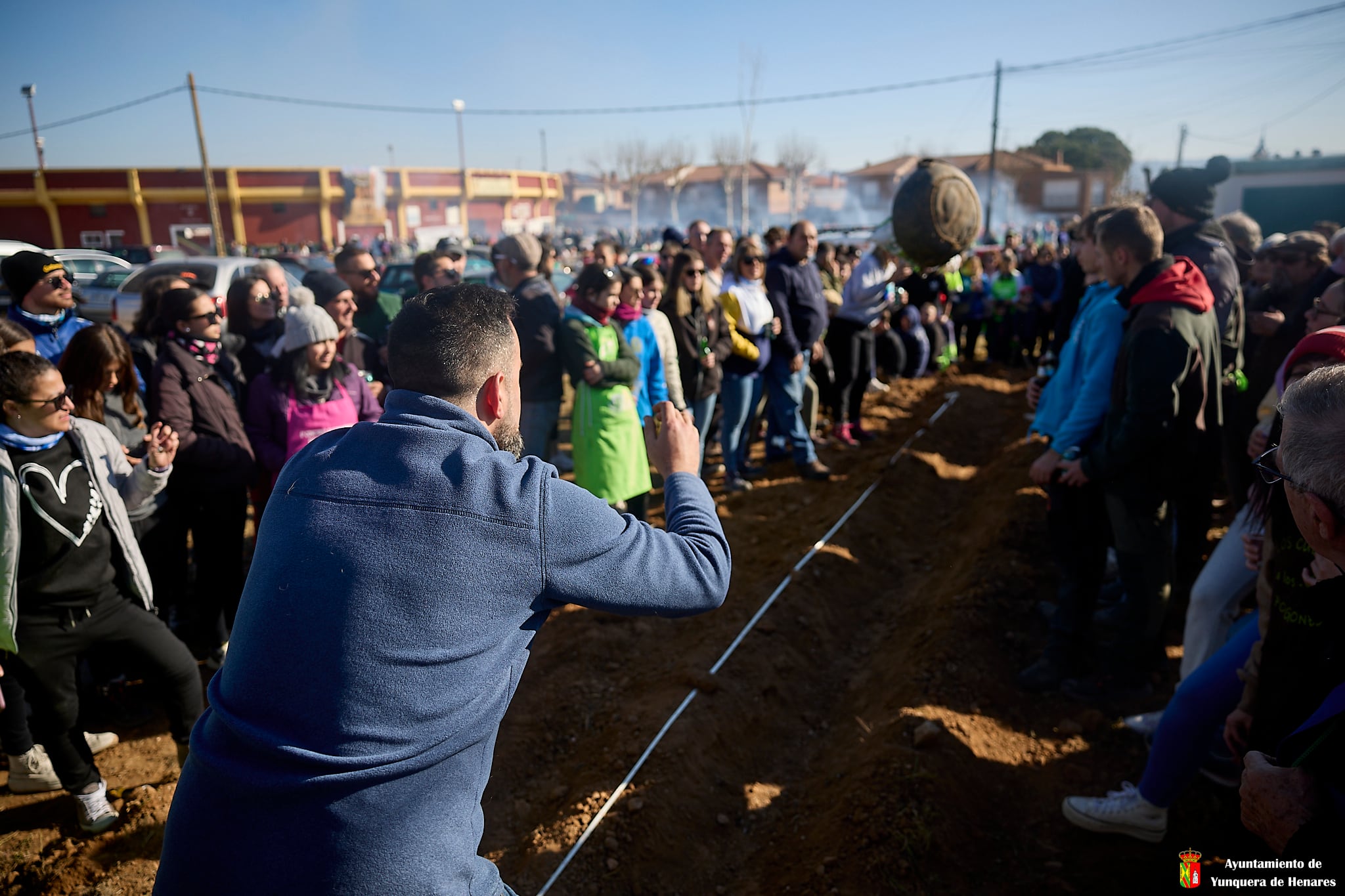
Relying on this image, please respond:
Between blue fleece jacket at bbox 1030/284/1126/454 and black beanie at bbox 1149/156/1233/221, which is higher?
black beanie at bbox 1149/156/1233/221

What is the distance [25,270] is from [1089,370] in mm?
5195

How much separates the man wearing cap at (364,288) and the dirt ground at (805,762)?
2494 mm

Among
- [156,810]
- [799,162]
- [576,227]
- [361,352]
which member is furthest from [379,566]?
[576,227]

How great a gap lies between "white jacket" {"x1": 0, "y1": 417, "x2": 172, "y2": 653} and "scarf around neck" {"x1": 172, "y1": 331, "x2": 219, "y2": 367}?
2.58 ft

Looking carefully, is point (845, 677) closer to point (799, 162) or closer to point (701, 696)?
point (701, 696)

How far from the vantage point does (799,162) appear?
2702 inches

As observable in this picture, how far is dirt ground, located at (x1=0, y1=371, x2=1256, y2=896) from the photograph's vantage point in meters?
2.88

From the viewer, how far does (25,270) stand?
4020 mm

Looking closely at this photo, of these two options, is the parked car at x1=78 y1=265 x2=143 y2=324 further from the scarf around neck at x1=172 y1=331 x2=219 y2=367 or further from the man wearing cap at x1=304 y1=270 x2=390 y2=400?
the scarf around neck at x1=172 y1=331 x2=219 y2=367

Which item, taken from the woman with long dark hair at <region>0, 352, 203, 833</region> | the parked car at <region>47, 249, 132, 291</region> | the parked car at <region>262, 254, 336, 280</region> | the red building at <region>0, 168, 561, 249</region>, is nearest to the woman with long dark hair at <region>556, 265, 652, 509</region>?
the woman with long dark hair at <region>0, 352, 203, 833</region>

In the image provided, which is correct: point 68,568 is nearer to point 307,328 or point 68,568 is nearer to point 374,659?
point 307,328

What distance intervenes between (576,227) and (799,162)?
2174 centimetres

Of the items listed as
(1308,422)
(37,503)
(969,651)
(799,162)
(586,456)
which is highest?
Result: (799,162)

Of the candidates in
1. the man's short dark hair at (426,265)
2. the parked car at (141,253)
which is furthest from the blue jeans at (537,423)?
the parked car at (141,253)
